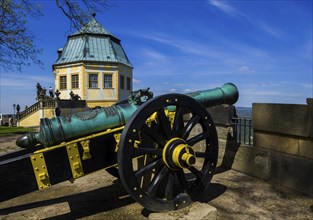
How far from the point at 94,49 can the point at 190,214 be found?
123 ft

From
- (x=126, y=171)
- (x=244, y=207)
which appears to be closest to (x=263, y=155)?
(x=244, y=207)

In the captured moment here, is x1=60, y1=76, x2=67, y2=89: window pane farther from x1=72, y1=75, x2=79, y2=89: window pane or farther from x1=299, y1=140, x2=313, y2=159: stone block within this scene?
x1=299, y1=140, x2=313, y2=159: stone block

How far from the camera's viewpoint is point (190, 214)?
3.27 meters

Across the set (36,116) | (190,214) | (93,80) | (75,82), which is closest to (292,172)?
(190,214)

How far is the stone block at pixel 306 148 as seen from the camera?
14.7 feet

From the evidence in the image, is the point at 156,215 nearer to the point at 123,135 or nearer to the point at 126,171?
the point at 126,171

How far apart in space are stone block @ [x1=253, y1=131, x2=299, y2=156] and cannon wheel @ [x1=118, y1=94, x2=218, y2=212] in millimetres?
1728

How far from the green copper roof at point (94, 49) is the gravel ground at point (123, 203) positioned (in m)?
33.8

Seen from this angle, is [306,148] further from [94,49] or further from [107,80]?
[94,49]

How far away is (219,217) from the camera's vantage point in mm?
3584

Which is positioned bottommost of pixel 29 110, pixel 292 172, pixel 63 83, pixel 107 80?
pixel 292 172

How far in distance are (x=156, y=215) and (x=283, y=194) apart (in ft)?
7.51

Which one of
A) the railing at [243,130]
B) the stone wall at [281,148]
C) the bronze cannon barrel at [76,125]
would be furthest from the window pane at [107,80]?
the bronze cannon barrel at [76,125]

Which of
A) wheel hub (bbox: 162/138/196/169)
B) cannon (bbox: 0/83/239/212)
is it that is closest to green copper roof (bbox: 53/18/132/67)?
cannon (bbox: 0/83/239/212)
